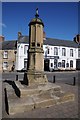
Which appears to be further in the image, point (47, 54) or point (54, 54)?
point (54, 54)

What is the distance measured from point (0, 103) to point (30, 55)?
12.1 ft

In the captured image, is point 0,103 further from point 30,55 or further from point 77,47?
point 77,47

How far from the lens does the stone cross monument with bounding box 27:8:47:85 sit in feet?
29.3

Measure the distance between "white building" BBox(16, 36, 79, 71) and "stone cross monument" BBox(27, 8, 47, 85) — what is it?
71.9ft

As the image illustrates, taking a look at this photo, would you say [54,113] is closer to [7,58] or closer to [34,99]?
[34,99]

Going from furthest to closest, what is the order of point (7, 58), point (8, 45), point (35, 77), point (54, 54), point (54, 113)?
point (54, 54) → point (8, 45) → point (7, 58) → point (35, 77) → point (54, 113)

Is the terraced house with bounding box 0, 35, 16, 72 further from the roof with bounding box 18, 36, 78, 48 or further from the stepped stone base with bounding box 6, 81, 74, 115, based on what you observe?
the stepped stone base with bounding box 6, 81, 74, 115

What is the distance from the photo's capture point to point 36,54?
928cm

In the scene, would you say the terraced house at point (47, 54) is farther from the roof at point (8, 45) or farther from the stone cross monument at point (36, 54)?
the stone cross monument at point (36, 54)

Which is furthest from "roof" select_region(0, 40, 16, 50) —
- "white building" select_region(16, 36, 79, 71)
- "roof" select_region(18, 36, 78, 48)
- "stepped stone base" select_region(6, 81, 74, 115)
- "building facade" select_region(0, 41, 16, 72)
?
"stepped stone base" select_region(6, 81, 74, 115)

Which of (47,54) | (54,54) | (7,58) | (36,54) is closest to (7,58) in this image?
(7,58)

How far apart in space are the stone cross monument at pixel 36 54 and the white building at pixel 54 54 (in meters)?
21.9

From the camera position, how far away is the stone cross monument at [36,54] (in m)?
8.95

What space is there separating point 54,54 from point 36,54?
82.4 ft
